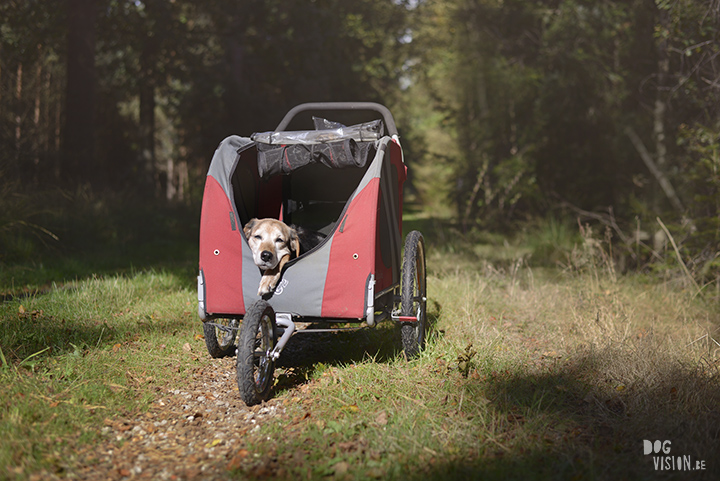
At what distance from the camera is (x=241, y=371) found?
292 centimetres

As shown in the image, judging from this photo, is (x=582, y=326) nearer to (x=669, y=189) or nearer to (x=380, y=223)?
(x=380, y=223)

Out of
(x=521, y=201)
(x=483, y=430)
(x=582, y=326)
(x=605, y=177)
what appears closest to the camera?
(x=483, y=430)

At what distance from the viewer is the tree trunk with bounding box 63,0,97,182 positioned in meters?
10.9

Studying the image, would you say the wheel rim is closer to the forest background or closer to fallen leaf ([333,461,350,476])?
fallen leaf ([333,461,350,476])

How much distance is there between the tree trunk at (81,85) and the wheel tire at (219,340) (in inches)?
321

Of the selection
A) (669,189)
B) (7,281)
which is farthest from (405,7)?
(7,281)

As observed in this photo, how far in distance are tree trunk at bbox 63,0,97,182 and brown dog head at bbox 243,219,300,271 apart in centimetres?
880

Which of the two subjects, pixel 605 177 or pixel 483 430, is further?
pixel 605 177

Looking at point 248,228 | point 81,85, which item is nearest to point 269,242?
point 248,228

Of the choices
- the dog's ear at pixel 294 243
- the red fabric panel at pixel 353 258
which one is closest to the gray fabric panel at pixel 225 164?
the dog's ear at pixel 294 243

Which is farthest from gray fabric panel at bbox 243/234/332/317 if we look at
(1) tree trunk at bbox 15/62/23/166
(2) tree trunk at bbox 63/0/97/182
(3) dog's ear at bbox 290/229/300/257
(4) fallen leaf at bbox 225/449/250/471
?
(2) tree trunk at bbox 63/0/97/182

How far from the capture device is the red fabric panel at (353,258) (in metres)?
3.20

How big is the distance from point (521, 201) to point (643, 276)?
19.9 feet

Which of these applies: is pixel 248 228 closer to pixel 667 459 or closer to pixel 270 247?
pixel 270 247
